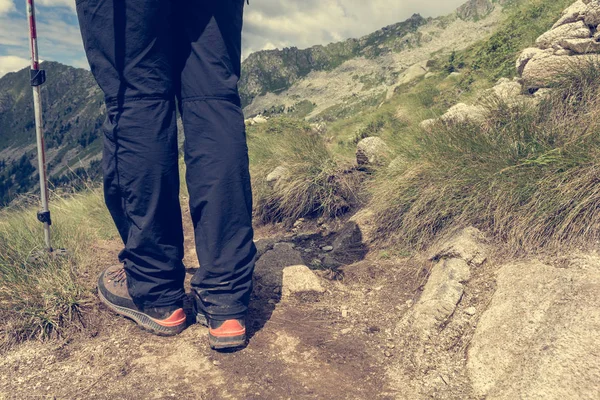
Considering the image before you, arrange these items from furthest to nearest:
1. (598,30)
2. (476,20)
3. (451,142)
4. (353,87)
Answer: (353,87) → (476,20) → (598,30) → (451,142)

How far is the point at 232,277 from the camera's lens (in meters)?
2.23

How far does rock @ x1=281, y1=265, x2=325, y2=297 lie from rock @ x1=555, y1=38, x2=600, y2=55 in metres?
3.97

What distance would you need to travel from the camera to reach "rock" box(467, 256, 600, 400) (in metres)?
1.63

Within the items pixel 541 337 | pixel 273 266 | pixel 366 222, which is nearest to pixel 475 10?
pixel 366 222

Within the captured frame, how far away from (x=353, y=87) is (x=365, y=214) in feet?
→ 285

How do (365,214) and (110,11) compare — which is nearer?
(110,11)

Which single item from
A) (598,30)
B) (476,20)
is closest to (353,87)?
(476,20)

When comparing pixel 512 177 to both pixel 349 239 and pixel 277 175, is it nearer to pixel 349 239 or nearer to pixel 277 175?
pixel 349 239

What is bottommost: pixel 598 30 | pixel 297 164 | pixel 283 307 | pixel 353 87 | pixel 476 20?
pixel 283 307

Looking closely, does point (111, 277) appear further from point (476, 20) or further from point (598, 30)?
point (476, 20)

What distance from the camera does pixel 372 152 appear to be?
16.6 feet

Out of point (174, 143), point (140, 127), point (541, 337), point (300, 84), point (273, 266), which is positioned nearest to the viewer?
point (541, 337)

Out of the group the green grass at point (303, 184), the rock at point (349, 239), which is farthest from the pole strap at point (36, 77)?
the green grass at point (303, 184)

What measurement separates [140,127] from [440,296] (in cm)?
183
